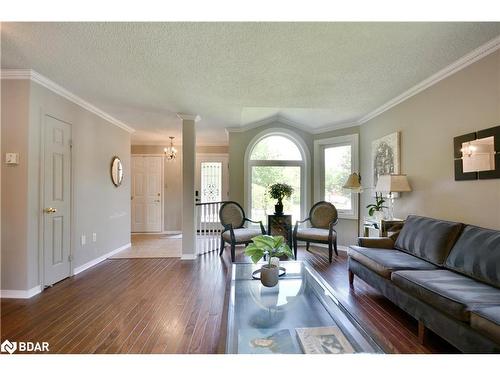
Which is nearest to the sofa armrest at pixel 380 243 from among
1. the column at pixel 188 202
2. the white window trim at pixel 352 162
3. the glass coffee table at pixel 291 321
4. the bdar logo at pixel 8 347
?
the glass coffee table at pixel 291 321

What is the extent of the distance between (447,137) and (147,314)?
3513 millimetres

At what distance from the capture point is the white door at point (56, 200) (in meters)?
2.79

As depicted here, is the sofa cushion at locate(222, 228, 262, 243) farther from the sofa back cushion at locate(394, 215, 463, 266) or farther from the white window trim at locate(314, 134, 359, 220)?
the sofa back cushion at locate(394, 215, 463, 266)

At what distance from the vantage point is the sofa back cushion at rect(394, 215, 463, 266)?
2.20 meters

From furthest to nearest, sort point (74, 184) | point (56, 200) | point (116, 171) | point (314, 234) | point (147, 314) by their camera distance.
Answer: point (116, 171) → point (314, 234) → point (74, 184) → point (56, 200) → point (147, 314)

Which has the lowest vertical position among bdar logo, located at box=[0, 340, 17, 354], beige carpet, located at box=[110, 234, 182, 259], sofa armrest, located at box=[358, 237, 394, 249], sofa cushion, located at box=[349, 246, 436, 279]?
bdar logo, located at box=[0, 340, 17, 354]

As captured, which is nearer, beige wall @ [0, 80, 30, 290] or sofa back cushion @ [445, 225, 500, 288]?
sofa back cushion @ [445, 225, 500, 288]

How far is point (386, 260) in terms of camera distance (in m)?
2.34

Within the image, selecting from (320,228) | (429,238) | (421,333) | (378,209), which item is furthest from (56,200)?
(378,209)

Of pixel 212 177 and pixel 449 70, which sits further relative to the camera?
pixel 212 177

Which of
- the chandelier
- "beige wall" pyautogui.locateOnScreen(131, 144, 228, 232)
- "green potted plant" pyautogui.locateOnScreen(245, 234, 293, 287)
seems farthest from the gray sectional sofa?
"beige wall" pyautogui.locateOnScreen(131, 144, 228, 232)

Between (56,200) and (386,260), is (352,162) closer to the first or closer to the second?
(386,260)
